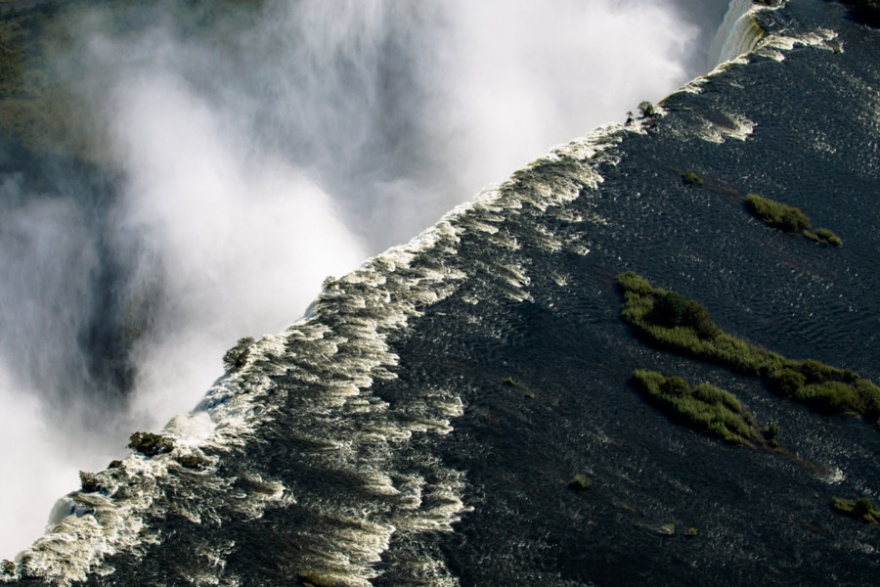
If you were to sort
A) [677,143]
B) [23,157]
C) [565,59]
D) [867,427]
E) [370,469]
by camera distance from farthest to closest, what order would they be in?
1. [565,59]
2. [23,157]
3. [677,143]
4. [867,427]
5. [370,469]

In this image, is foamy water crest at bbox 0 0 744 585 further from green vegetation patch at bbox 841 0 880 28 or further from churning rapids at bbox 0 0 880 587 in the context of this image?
green vegetation patch at bbox 841 0 880 28

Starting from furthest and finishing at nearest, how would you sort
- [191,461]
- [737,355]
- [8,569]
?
[737,355] < [191,461] < [8,569]

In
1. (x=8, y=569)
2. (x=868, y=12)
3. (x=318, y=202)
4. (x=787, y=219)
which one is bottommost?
(x=8, y=569)

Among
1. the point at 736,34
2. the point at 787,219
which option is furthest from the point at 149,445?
the point at 736,34

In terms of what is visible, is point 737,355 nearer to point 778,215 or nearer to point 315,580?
point 778,215

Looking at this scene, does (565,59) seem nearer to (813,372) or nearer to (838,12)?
(838,12)

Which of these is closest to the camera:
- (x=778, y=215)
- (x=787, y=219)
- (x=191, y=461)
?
(x=191, y=461)

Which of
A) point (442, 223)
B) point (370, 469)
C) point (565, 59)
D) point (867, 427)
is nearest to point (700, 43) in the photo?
point (565, 59)
